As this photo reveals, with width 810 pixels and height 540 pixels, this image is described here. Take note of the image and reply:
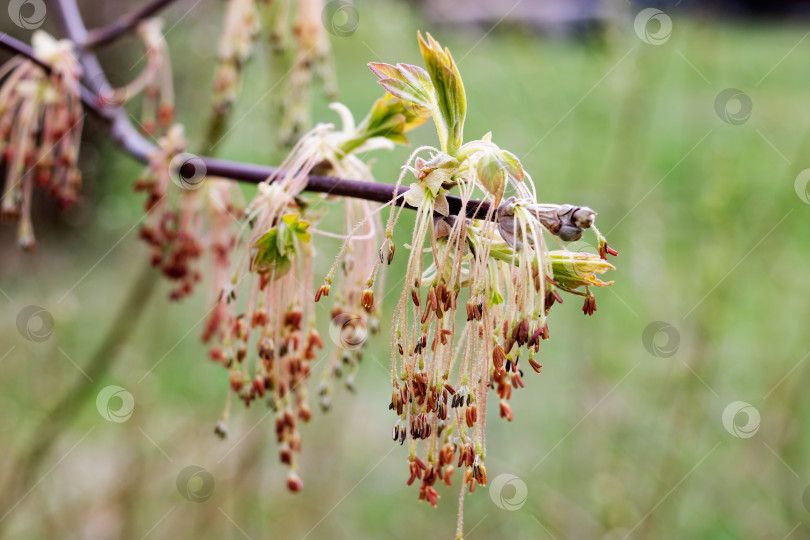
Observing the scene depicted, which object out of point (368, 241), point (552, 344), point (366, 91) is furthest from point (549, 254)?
point (366, 91)

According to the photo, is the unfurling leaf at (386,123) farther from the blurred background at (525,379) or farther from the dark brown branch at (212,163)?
the blurred background at (525,379)

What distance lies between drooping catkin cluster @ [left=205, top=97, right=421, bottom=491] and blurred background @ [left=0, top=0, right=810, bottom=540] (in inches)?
32.2

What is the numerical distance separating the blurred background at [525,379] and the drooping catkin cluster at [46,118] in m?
0.45

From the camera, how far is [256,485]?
2393 mm

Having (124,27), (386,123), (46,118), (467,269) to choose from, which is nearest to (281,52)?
(124,27)

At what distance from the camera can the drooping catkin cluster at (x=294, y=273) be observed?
1.00 m

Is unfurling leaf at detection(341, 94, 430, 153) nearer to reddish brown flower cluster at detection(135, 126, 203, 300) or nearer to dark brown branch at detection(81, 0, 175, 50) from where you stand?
reddish brown flower cluster at detection(135, 126, 203, 300)

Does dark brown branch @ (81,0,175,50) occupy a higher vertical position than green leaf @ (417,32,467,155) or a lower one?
lower

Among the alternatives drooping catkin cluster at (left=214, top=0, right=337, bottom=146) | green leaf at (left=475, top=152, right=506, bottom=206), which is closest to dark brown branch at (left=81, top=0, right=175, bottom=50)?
drooping catkin cluster at (left=214, top=0, right=337, bottom=146)

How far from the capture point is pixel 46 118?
139 centimetres

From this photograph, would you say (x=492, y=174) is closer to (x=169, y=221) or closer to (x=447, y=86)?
(x=447, y=86)

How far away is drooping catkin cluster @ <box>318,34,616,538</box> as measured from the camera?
2.72 ft

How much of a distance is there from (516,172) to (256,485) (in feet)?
6.22

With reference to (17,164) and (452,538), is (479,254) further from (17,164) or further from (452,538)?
(452,538)
